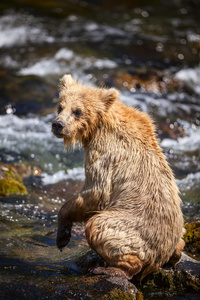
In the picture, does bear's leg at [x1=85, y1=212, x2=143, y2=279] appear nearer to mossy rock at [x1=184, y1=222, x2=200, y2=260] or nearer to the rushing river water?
the rushing river water

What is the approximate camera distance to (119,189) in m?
5.62

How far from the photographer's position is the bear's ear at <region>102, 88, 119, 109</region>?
588cm

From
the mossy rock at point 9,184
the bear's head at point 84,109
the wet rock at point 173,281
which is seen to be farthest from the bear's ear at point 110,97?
the mossy rock at point 9,184

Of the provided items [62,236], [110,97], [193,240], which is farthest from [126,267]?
[110,97]

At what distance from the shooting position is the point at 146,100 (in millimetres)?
14078

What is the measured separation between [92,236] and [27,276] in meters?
0.99

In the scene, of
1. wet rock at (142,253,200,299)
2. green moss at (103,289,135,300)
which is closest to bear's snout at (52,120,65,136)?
green moss at (103,289,135,300)

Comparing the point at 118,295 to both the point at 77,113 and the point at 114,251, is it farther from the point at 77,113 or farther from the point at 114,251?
the point at 77,113

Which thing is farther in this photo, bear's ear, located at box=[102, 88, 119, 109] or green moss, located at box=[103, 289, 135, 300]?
bear's ear, located at box=[102, 88, 119, 109]

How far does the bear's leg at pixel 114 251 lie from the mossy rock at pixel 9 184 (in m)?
3.88

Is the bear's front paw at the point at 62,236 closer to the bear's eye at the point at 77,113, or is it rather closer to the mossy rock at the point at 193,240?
the bear's eye at the point at 77,113

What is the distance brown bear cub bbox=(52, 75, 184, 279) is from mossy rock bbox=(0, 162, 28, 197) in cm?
290

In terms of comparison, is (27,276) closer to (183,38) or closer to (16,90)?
(16,90)

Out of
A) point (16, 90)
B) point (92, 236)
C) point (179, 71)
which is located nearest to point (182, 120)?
point (179, 71)
